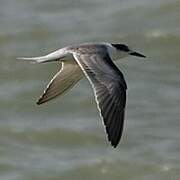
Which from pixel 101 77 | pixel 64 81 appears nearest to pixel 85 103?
pixel 64 81

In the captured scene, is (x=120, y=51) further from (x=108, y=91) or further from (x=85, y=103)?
(x=85, y=103)

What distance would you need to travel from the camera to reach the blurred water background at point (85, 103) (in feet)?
35.1

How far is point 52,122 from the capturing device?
1130cm

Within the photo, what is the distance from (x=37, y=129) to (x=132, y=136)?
989 mm

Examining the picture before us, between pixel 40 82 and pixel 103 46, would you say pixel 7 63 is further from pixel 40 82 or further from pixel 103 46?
pixel 103 46

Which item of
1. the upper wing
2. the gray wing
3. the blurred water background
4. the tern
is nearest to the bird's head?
the tern

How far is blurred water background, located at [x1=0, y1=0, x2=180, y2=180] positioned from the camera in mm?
10711

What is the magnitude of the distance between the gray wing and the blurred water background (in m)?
3.39

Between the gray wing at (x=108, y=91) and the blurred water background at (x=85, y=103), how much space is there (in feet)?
11.1

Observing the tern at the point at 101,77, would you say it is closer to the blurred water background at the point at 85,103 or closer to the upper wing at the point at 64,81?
the upper wing at the point at 64,81

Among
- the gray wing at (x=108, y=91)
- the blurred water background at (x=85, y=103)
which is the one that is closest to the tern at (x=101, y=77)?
the gray wing at (x=108, y=91)

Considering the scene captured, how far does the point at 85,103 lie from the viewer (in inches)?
458

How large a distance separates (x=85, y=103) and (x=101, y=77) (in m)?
4.60

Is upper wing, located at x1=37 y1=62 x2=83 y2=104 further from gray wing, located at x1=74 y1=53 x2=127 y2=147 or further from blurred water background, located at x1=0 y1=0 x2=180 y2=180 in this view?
blurred water background, located at x1=0 y1=0 x2=180 y2=180
